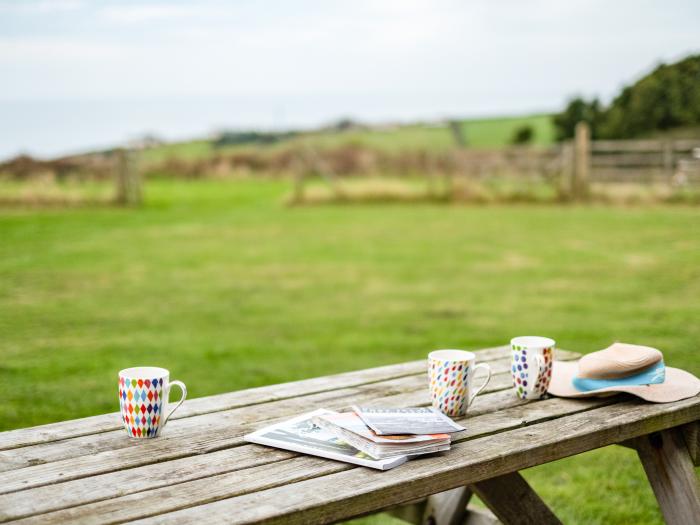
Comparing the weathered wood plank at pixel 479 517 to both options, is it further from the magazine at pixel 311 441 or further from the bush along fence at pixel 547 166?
the bush along fence at pixel 547 166

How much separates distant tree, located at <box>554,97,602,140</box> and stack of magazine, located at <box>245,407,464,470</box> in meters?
7.75

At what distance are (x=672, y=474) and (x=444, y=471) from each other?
0.82 meters

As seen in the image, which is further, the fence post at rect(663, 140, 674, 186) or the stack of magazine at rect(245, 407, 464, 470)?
the fence post at rect(663, 140, 674, 186)

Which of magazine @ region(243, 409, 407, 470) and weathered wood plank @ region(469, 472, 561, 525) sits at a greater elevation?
magazine @ region(243, 409, 407, 470)

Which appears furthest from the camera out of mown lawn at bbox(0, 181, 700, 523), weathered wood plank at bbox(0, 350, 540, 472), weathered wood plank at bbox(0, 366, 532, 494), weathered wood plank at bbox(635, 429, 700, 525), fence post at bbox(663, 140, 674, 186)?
fence post at bbox(663, 140, 674, 186)

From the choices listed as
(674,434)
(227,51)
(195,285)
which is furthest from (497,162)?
(674,434)

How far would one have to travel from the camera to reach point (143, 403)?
5.52 ft

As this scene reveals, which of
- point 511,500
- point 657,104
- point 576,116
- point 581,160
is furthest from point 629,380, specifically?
point 581,160

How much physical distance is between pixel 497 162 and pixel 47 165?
811cm

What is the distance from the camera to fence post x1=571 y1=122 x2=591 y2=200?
9984mm

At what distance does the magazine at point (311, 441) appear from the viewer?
1.54 metres

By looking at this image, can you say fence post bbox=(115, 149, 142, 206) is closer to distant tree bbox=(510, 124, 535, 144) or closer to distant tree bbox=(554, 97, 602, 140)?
distant tree bbox=(510, 124, 535, 144)

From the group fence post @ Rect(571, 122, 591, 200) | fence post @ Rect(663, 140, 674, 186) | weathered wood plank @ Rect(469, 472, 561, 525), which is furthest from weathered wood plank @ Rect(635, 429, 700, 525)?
fence post @ Rect(571, 122, 591, 200)

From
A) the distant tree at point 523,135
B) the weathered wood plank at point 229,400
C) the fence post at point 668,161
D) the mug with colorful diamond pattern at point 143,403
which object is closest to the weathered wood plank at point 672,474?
the weathered wood plank at point 229,400
